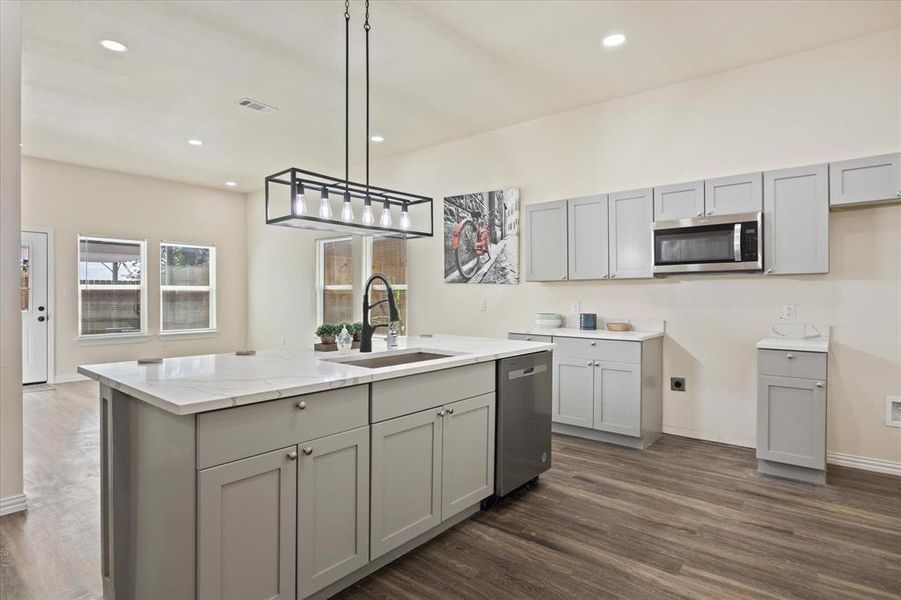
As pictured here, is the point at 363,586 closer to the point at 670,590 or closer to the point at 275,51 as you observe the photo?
the point at 670,590

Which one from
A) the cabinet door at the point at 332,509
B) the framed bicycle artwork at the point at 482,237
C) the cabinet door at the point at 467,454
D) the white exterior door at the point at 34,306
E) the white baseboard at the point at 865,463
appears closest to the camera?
the cabinet door at the point at 332,509

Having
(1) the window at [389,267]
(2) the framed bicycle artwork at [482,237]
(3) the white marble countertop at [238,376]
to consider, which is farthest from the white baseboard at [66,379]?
(3) the white marble countertop at [238,376]

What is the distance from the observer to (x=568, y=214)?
15.1 feet

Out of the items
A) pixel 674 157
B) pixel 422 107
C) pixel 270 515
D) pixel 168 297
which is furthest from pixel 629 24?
pixel 168 297

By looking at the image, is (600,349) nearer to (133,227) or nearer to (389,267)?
(389,267)

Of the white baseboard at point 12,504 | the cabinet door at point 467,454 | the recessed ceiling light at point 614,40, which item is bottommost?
the white baseboard at point 12,504

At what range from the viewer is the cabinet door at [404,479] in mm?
2100

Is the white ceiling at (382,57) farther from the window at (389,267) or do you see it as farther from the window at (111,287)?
the window at (111,287)

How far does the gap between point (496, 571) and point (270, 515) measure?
1075 mm

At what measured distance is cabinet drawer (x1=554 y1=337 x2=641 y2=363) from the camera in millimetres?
3848

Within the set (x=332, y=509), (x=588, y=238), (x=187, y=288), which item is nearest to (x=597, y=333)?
(x=588, y=238)

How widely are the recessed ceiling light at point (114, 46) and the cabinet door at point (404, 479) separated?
3396 mm

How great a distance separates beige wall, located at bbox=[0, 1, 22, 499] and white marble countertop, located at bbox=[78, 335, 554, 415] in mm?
1167

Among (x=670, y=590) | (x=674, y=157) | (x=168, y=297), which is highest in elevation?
(x=674, y=157)
